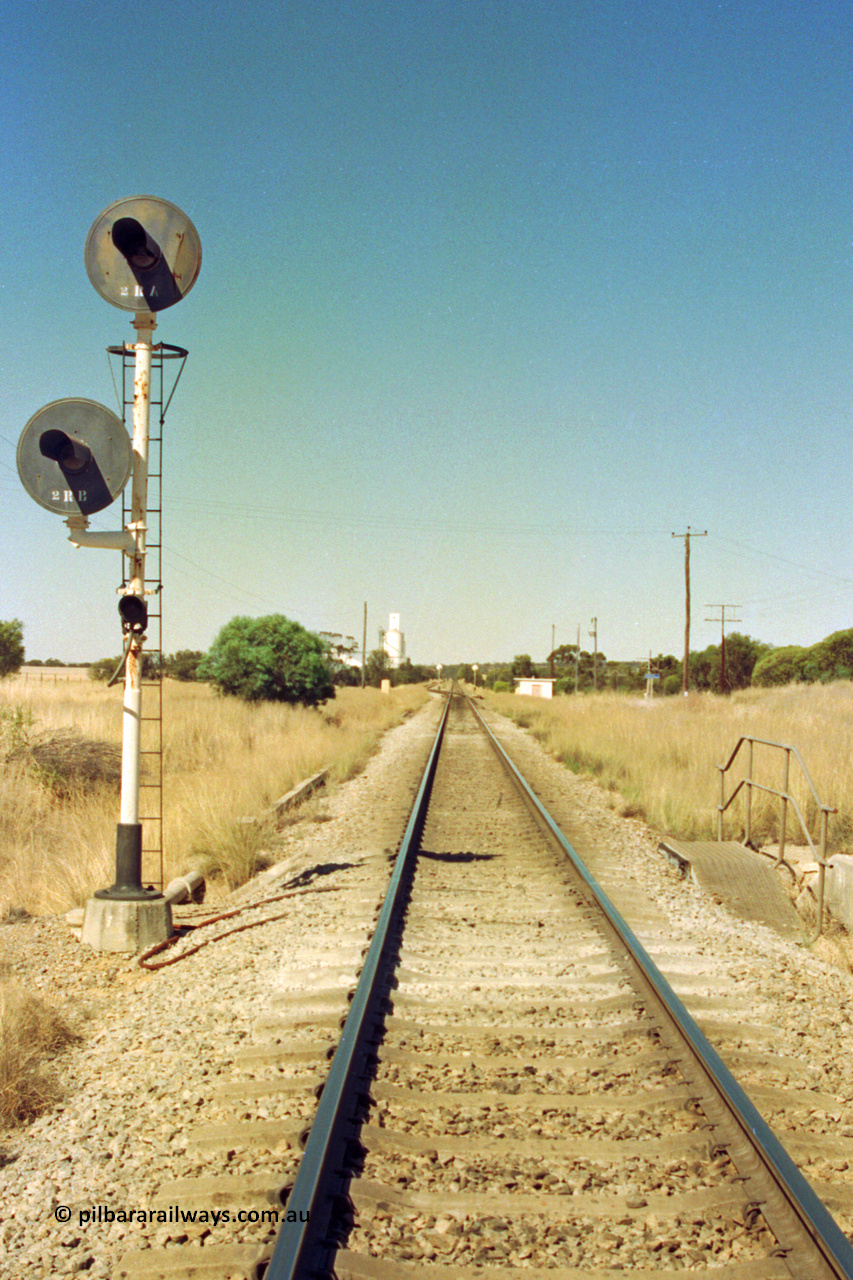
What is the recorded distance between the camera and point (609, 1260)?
2.97 m

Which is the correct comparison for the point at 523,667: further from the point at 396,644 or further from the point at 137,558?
the point at 137,558

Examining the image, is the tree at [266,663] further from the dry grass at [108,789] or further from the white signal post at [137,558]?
the white signal post at [137,558]

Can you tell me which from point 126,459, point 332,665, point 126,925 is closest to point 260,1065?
point 126,925

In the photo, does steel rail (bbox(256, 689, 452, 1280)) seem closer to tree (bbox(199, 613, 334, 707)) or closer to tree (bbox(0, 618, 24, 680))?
tree (bbox(199, 613, 334, 707))

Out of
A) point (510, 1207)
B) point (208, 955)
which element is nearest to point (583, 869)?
point (208, 955)

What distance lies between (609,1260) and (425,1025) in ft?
6.70

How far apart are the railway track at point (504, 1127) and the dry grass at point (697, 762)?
4986 mm

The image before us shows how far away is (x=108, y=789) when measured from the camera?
1274 cm

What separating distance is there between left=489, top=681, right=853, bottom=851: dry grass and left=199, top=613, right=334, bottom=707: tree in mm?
7569

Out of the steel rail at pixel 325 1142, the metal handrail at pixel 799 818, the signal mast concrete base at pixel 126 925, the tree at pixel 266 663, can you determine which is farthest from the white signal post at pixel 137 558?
the tree at pixel 266 663

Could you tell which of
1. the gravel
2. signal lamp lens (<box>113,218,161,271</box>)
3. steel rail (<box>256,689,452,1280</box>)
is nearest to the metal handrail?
the gravel

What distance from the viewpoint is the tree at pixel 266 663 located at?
29516mm

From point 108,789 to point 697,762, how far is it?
9.63m

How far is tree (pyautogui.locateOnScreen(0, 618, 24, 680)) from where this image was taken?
161ft
